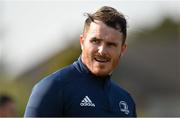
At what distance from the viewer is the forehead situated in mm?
7051

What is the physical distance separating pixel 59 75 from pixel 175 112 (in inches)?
1227

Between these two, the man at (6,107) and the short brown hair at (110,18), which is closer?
the short brown hair at (110,18)

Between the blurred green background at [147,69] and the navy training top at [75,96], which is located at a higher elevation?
the navy training top at [75,96]

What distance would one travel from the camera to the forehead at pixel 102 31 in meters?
7.05

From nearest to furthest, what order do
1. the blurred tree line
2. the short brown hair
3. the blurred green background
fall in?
1. the short brown hair
2. the blurred green background
3. the blurred tree line

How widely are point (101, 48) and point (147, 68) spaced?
43.3 m

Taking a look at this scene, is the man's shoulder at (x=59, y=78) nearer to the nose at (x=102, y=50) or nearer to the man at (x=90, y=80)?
the man at (x=90, y=80)

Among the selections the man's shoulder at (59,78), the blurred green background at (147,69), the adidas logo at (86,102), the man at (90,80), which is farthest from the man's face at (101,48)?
the blurred green background at (147,69)

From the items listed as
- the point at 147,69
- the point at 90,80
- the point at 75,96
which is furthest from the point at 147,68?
the point at 75,96

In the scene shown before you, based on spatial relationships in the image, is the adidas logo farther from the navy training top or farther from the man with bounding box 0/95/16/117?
the man with bounding box 0/95/16/117

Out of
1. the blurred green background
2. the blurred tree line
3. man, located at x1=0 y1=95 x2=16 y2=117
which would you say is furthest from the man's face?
the blurred tree line

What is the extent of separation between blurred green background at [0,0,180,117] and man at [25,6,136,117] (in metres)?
26.9

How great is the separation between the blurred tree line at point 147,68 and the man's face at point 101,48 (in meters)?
29.6

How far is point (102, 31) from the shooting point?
7.06 meters
